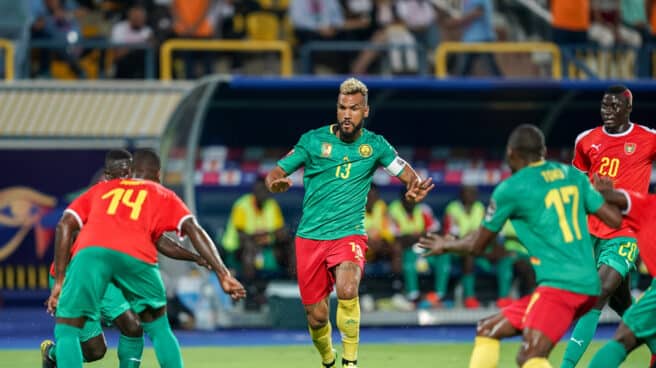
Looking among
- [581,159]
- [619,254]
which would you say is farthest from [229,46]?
[619,254]

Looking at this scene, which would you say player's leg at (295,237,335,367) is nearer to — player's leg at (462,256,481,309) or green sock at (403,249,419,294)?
green sock at (403,249,419,294)

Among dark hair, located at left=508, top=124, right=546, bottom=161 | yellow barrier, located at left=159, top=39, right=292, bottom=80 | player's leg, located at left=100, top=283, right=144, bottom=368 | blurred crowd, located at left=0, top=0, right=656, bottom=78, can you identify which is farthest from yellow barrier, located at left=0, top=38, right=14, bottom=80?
dark hair, located at left=508, top=124, right=546, bottom=161

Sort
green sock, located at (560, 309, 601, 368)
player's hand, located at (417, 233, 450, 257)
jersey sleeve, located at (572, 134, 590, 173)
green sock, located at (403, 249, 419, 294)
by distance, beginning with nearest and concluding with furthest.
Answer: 1. player's hand, located at (417, 233, 450, 257)
2. green sock, located at (560, 309, 601, 368)
3. jersey sleeve, located at (572, 134, 590, 173)
4. green sock, located at (403, 249, 419, 294)

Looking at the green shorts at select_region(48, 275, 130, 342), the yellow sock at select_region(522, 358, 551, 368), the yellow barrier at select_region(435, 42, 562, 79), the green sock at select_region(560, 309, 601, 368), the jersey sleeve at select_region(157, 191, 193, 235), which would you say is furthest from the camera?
the yellow barrier at select_region(435, 42, 562, 79)

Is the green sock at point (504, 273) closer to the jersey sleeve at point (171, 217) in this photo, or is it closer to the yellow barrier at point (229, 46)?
the yellow barrier at point (229, 46)

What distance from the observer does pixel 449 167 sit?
19453 mm

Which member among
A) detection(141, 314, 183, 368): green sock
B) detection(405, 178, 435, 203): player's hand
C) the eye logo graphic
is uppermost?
detection(405, 178, 435, 203): player's hand

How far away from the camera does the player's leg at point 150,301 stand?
371 inches

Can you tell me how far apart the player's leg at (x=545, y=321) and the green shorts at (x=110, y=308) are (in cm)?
330

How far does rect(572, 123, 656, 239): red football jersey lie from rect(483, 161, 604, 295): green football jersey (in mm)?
3073

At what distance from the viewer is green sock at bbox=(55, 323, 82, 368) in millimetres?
9242

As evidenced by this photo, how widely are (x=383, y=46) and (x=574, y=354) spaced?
29.7ft

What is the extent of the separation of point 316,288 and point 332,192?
787 mm

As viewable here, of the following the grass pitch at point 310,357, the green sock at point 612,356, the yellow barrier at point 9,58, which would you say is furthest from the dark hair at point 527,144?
the yellow barrier at point 9,58
